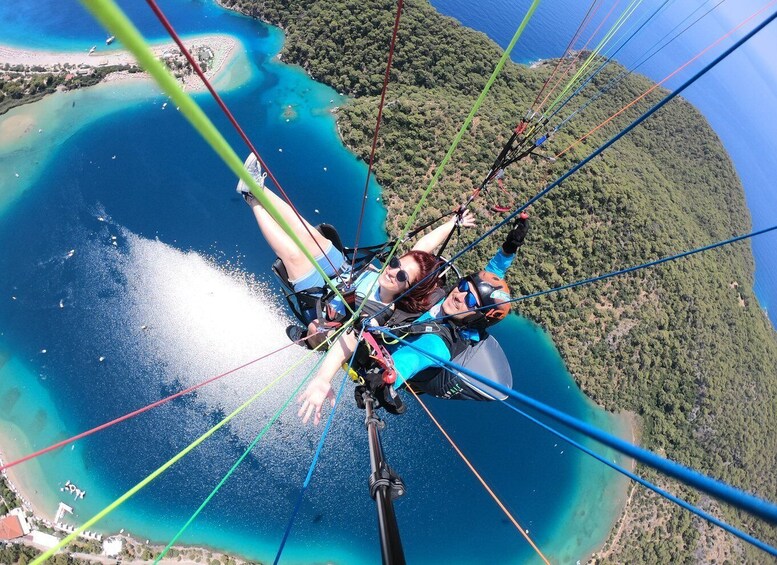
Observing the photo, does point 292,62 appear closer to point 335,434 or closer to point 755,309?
point 335,434

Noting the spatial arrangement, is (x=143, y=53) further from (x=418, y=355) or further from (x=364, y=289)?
(x=364, y=289)

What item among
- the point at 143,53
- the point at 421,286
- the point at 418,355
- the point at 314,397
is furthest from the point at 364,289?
the point at 143,53

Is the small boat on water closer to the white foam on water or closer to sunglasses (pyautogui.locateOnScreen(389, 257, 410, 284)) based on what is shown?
the white foam on water

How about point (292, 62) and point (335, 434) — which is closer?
point (335, 434)

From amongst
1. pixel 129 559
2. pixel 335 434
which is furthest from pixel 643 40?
pixel 129 559

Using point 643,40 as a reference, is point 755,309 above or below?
below
